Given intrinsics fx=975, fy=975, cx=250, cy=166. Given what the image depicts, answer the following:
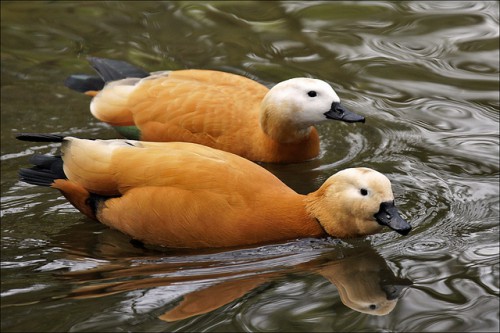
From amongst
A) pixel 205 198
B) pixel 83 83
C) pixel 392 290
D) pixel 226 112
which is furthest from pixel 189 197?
pixel 83 83

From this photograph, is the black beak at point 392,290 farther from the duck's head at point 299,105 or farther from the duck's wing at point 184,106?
A: the duck's wing at point 184,106

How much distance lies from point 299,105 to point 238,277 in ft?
7.18

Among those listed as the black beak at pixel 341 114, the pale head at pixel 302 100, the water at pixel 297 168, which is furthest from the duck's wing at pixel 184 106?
the black beak at pixel 341 114

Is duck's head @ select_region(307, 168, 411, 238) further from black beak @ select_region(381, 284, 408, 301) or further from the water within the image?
black beak @ select_region(381, 284, 408, 301)

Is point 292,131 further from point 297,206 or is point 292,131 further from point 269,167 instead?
point 297,206

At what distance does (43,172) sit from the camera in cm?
634

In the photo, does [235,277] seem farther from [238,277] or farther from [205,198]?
[205,198]

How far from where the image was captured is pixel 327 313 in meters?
5.20

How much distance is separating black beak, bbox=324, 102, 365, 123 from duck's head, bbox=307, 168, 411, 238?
1255 mm

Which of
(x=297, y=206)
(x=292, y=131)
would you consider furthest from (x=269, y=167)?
(x=297, y=206)

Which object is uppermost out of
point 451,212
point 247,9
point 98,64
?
point 247,9

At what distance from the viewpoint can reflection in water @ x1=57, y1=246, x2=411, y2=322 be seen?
5.33 metres

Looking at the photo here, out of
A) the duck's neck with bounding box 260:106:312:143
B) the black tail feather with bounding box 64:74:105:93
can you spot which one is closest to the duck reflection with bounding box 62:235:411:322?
the duck's neck with bounding box 260:106:312:143

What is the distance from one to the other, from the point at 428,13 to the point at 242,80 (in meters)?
2.79
